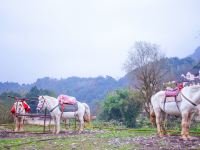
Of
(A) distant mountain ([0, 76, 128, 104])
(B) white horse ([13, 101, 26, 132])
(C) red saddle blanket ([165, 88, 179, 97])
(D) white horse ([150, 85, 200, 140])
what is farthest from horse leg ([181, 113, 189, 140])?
(A) distant mountain ([0, 76, 128, 104])

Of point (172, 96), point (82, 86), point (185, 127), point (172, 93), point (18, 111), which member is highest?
point (82, 86)

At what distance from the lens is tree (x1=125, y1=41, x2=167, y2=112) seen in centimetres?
4144

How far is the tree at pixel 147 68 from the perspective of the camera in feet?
136

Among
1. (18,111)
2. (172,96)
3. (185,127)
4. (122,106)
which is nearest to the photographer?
(185,127)

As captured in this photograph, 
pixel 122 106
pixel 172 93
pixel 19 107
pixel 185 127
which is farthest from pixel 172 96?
pixel 122 106

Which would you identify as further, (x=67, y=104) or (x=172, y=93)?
(x=67, y=104)

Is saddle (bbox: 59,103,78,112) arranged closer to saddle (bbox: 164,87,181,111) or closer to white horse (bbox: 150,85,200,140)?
white horse (bbox: 150,85,200,140)

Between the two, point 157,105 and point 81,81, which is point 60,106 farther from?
point 81,81

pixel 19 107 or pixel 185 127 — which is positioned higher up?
pixel 19 107

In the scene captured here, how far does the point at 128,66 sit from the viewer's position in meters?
46.2

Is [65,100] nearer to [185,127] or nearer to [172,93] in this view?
[172,93]

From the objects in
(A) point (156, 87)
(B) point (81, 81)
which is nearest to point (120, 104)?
(A) point (156, 87)

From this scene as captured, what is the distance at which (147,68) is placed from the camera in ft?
141

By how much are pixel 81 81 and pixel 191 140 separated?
133992 millimetres
